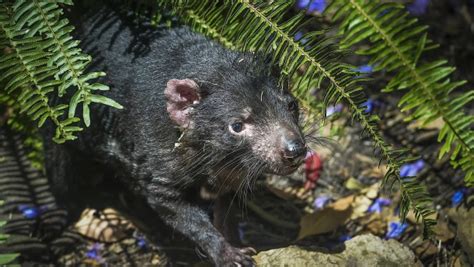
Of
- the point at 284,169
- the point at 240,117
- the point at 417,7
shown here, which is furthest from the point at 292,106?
the point at 417,7

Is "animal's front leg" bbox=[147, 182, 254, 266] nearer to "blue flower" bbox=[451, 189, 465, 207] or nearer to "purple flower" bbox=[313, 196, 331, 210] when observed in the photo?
"purple flower" bbox=[313, 196, 331, 210]

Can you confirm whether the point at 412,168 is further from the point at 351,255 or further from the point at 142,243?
the point at 142,243

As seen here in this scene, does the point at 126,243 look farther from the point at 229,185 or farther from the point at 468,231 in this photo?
the point at 468,231

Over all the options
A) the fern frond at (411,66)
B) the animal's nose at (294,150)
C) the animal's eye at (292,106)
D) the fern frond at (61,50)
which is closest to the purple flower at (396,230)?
the animal's eye at (292,106)

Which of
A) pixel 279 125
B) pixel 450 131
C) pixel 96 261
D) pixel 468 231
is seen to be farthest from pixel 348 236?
pixel 450 131

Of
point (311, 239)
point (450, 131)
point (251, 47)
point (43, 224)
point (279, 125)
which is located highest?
point (450, 131)
